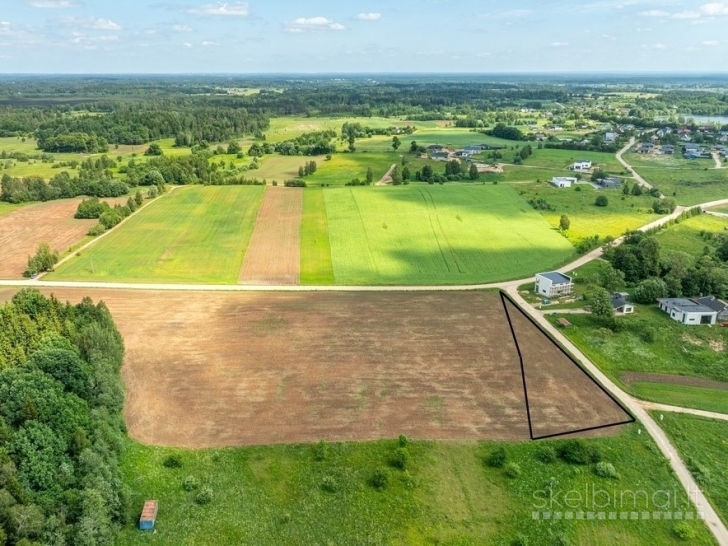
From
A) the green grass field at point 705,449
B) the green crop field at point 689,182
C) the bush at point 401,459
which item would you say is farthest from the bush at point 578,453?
the green crop field at point 689,182

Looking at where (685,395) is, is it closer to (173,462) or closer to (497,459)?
(497,459)

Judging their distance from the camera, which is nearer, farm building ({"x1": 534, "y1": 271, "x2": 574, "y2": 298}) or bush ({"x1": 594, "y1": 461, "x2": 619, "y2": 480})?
bush ({"x1": 594, "y1": 461, "x2": 619, "y2": 480})

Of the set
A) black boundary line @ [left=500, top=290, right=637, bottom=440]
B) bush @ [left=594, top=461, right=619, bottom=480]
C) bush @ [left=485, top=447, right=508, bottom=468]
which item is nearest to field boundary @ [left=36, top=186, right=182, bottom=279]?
black boundary line @ [left=500, top=290, right=637, bottom=440]

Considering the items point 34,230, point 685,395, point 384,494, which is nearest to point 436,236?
point 685,395

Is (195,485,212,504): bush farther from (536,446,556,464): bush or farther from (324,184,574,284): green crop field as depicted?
(324,184,574,284): green crop field

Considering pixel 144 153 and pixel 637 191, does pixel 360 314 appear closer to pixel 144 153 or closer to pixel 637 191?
pixel 637 191

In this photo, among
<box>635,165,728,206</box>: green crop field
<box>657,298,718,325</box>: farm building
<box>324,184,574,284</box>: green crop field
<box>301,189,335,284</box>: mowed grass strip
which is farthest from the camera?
<box>635,165,728,206</box>: green crop field

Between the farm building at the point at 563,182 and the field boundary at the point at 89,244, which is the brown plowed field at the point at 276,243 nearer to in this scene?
the field boundary at the point at 89,244
